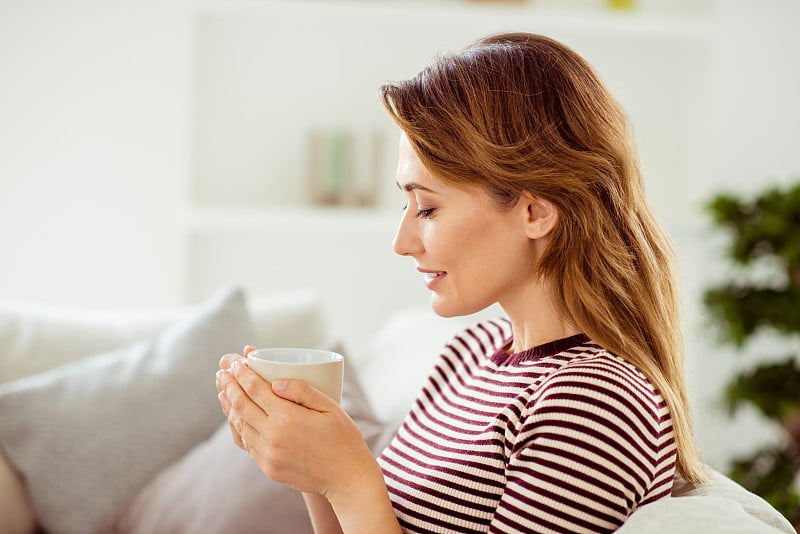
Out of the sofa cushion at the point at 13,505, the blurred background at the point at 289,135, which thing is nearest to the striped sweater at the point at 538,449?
the sofa cushion at the point at 13,505

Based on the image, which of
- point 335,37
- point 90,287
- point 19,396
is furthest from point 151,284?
point 19,396

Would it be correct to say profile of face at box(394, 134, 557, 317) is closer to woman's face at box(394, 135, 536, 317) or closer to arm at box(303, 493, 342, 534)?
woman's face at box(394, 135, 536, 317)

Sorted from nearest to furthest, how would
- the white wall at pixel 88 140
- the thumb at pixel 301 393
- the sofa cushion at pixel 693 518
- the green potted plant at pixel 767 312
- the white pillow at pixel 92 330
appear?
the sofa cushion at pixel 693 518 < the thumb at pixel 301 393 < the white pillow at pixel 92 330 < the green potted plant at pixel 767 312 < the white wall at pixel 88 140

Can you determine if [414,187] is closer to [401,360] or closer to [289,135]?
[401,360]

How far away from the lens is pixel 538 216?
1073mm

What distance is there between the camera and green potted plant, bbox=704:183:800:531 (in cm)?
257

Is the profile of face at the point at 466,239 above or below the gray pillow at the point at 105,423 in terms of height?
above

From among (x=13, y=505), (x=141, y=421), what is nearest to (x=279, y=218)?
(x=141, y=421)

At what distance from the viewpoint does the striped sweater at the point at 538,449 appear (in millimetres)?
911

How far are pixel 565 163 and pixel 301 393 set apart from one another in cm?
41

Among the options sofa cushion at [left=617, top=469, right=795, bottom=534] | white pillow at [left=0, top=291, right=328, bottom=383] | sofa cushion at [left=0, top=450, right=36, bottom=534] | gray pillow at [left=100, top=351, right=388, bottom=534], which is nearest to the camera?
sofa cushion at [left=617, top=469, right=795, bottom=534]

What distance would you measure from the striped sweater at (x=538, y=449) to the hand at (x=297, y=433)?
10 cm

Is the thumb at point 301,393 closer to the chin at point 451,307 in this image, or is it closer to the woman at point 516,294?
the woman at point 516,294

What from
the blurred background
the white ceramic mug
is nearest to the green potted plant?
the blurred background
